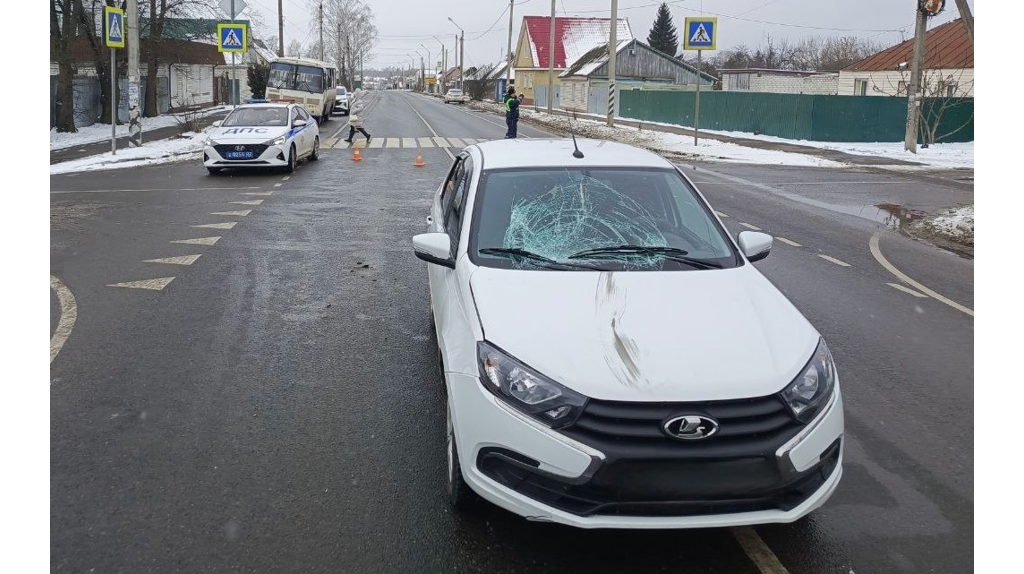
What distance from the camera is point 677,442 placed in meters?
3.25

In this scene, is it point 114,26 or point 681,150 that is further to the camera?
point 681,150

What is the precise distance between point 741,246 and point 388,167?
1616 centimetres

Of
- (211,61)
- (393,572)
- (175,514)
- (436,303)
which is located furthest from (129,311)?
(211,61)

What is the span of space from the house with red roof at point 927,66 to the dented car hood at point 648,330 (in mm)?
33073

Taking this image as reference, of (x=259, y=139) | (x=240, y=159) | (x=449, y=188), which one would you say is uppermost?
(x=259, y=139)

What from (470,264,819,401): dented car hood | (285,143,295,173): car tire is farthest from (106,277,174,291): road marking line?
(285,143,295,173): car tire

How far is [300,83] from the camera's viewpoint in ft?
129

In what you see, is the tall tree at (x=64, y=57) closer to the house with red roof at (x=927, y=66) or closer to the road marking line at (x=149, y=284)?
the road marking line at (x=149, y=284)

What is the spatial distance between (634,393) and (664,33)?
103576 mm

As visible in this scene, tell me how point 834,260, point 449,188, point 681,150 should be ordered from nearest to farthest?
1. point 449,188
2. point 834,260
3. point 681,150

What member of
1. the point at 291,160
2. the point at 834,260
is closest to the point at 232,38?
the point at 291,160

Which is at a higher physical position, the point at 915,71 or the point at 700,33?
the point at 700,33

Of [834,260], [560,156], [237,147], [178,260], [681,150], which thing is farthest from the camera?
[681,150]

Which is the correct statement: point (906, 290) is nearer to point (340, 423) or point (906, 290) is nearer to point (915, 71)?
point (340, 423)
